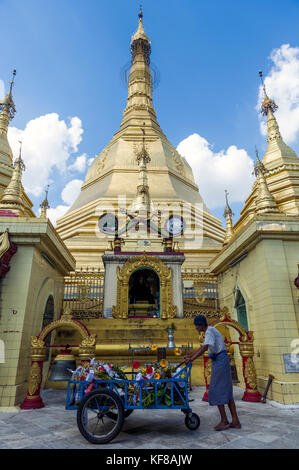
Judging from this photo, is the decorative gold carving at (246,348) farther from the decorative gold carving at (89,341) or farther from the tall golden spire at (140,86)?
the tall golden spire at (140,86)

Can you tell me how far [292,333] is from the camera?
6.11 metres

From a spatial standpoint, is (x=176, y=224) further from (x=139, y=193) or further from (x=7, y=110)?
(x=7, y=110)

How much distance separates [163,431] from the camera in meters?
3.99

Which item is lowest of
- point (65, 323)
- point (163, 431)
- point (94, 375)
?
point (163, 431)

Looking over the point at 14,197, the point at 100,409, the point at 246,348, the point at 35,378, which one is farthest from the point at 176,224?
the point at 100,409

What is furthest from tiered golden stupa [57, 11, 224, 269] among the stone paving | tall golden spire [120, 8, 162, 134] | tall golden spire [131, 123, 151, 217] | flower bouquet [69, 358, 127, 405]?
flower bouquet [69, 358, 127, 405]

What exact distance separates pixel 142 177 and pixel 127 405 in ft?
58.8

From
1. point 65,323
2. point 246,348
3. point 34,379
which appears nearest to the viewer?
point 34,379

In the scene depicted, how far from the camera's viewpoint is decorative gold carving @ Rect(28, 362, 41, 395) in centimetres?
566

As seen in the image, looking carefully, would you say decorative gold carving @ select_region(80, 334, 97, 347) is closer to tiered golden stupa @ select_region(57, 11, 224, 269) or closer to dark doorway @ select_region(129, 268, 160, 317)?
dark doorway @ select_region(129, 268, 160, 317)

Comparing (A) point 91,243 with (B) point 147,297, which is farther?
(A) point 91,243

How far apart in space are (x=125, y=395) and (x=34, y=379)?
9.47 feet
